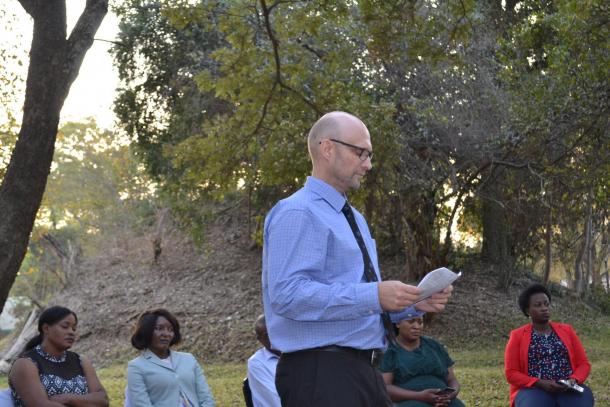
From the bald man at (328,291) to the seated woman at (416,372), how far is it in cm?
287

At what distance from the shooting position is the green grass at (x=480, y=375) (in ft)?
44.0

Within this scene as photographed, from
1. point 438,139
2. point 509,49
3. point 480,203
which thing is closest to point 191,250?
point 480,203

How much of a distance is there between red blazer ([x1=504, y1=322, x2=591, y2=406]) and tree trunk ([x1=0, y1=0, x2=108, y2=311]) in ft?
13.8

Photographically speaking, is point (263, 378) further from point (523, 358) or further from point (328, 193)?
point (328, 193)

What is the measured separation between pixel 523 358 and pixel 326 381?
458 cm

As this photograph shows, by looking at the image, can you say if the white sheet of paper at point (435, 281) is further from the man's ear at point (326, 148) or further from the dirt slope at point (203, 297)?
the dirt slope at point (203, 297)

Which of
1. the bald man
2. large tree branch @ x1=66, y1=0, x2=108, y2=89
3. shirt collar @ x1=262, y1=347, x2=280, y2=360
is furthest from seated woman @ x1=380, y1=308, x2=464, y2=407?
large tree branch @ x1=66, y1=0, x2=108, y2=89

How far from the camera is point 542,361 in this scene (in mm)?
7977

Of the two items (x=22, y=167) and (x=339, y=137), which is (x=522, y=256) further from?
(x=339, y=137)

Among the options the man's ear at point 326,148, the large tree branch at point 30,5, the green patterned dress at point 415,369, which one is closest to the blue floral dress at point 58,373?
the green patterned dress at point 415,369

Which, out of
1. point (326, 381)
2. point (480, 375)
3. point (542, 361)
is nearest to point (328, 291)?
point (326, 381)

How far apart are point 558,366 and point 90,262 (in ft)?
80.8

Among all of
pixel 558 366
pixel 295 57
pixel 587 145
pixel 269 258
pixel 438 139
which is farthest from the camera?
pixel 438 139

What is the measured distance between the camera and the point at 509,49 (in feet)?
58.5
